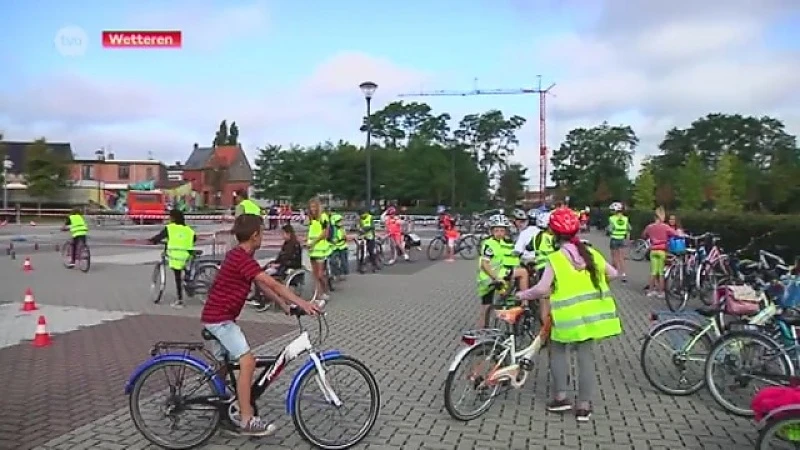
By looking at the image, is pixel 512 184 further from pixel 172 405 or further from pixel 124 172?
pixel 172 405

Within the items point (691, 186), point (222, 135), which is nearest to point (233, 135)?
point (222, 135)

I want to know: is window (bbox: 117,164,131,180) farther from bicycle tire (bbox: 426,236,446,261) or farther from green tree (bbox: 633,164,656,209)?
bicycle tire (bbox: 426,236,446,261)

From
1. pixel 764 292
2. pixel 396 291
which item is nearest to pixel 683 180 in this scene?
pixel 396 291

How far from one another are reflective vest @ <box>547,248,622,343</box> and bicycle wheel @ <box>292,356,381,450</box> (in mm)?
1566

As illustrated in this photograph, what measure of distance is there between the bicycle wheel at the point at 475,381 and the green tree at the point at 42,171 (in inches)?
2664

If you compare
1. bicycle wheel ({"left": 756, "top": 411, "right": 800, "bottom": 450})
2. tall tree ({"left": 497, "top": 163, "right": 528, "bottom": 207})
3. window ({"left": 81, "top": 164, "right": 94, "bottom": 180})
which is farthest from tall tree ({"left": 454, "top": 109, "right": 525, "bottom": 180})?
bicycle wheel ({"left": 756, "top": 411, "right": 800, "bottom": 450})

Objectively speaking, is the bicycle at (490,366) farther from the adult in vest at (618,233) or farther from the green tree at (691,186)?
the green tree at (691,186)

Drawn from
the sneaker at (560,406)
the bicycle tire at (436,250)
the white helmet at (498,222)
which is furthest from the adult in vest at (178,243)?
the bicycle tire at (436,250)

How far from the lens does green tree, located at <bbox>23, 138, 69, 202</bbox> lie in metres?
65.4

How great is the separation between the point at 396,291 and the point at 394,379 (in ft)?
25.1

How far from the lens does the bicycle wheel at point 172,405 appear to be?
519 centimetres

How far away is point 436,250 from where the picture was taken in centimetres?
2409

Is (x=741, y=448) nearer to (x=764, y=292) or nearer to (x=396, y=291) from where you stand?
(x=764, y=292)

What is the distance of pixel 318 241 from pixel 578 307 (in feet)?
25.5
